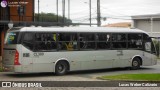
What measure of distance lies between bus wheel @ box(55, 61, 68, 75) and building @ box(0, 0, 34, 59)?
12.3 m

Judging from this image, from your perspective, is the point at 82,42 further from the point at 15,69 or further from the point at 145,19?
the point at 145,19

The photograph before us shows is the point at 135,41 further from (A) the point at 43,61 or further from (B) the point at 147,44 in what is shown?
(A) the point at 43,61

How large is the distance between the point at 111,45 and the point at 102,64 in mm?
1365

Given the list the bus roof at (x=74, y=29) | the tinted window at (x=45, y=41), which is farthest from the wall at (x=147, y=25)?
the tinted window at (x=45, y=41)

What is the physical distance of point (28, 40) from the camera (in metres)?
22.2

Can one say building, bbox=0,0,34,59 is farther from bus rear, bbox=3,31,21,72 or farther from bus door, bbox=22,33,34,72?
bus door, bbox=22,33,34,72

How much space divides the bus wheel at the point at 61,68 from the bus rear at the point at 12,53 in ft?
7.92

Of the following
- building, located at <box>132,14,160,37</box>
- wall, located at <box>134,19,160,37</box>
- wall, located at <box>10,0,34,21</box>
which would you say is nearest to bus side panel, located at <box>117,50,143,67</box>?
wall, located at <box>10,0,34,21</box>

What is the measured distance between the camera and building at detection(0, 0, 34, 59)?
35.4 m

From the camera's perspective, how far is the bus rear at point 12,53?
2172 centimetres

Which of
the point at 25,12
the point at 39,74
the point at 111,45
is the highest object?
the point at 25,12

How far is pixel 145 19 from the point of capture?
66688 millimetres

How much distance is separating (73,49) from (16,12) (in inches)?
549

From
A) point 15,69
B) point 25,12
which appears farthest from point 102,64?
point 25,12
